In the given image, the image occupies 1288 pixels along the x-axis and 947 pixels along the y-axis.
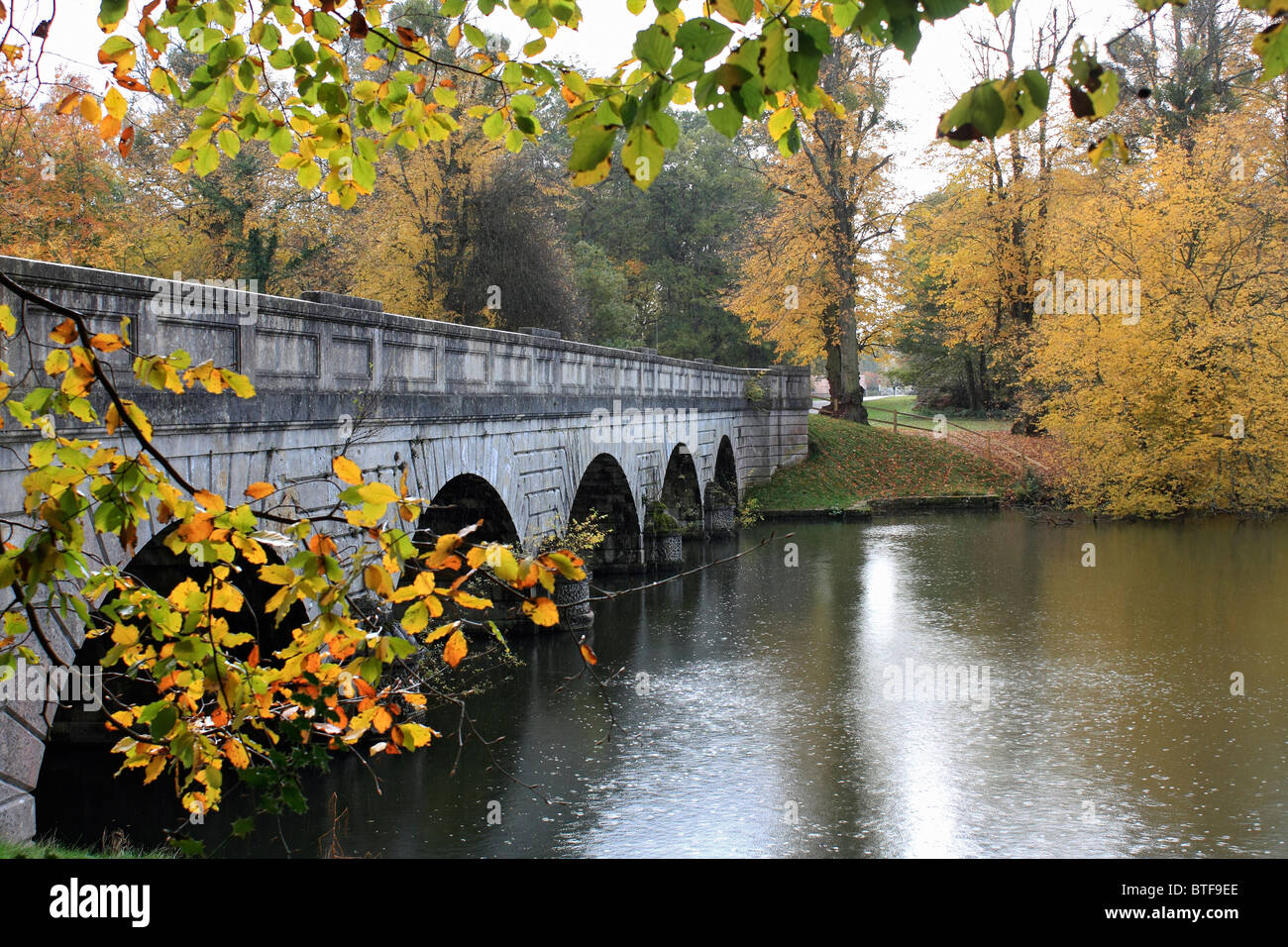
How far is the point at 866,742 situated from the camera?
11172 mm

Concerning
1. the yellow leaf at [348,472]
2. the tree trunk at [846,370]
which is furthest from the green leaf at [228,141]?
the tree trunk at [846,370]

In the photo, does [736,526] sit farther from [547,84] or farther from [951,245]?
[547,84]

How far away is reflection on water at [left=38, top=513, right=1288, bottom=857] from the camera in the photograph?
8.92 m

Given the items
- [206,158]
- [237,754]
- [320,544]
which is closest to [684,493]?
[206,158]

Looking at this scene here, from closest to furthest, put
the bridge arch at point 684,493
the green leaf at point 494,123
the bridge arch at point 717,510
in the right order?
the green leaf at point 494,123
the bridge arch at point 684,493
the bridge arch at point 717,510

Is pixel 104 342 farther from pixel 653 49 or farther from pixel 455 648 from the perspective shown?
pixel 653 49

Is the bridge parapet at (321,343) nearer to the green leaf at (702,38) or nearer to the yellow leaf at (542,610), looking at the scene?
the yellow leaf at (542,610)

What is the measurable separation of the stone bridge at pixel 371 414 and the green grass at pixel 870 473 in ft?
28.1

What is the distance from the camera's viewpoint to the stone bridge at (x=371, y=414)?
6148 millimetres

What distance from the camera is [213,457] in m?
7.83

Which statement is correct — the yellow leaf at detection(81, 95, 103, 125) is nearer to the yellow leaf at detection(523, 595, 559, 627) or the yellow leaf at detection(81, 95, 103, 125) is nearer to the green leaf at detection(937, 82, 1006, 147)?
the yellow leaf at detection(523, 595, 559, 627)

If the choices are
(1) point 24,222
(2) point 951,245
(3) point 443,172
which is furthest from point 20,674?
(2) point 951,245

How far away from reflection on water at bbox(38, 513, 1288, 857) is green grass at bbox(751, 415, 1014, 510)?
1149 centimetres

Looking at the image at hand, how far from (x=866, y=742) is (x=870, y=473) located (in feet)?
70.5
